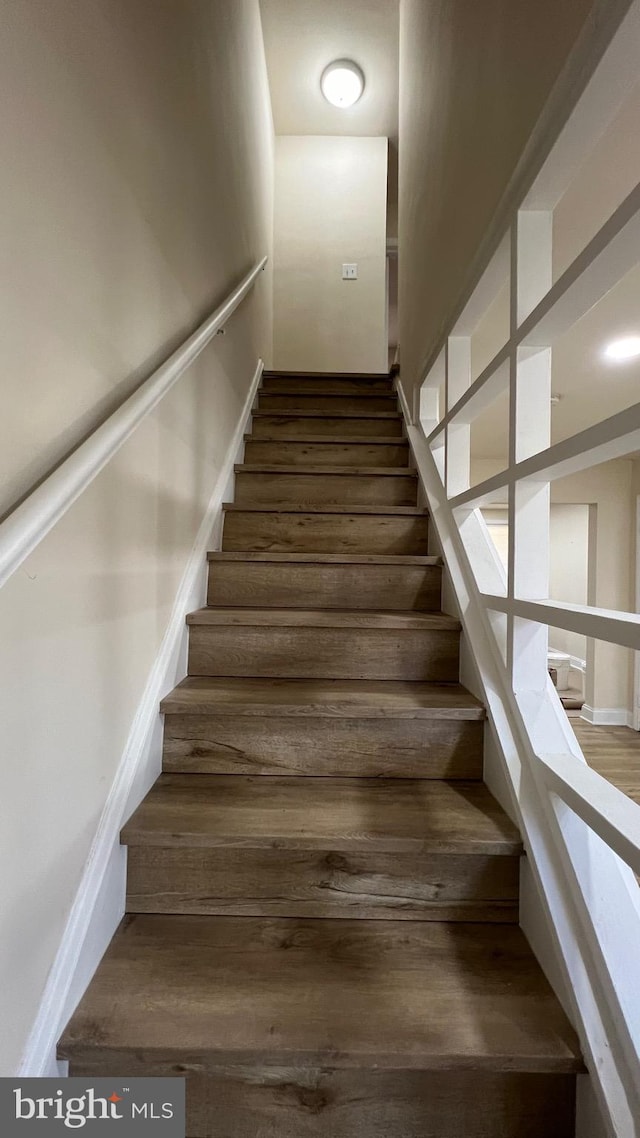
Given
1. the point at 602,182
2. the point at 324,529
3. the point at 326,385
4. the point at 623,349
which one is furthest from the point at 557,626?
the point at 326,385

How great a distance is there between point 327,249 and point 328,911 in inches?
171

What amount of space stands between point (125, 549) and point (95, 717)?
33 centimetres

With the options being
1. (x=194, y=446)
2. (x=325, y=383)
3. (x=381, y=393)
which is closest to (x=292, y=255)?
(x=325, y=383)

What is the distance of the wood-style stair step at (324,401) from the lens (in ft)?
9.73

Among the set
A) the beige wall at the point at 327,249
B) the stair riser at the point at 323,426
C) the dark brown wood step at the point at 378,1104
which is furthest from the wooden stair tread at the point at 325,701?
the beige wall at the point at 327,249

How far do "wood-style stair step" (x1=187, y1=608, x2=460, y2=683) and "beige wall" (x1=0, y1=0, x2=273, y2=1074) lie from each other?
0.20 m

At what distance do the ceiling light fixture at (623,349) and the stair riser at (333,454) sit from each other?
2.92 feet

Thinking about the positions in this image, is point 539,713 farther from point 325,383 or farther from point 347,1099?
point 325,383

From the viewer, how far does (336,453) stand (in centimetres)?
244

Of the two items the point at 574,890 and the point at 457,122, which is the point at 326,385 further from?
the point at 574,890

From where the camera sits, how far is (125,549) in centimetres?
110

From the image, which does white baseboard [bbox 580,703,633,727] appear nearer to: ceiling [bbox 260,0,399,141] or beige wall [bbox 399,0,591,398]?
beige wall [bbox 399,0,591,398]

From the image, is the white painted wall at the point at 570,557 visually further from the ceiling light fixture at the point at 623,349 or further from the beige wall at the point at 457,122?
the beige wall at the point at 457,122

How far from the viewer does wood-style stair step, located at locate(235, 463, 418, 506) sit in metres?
2.21
